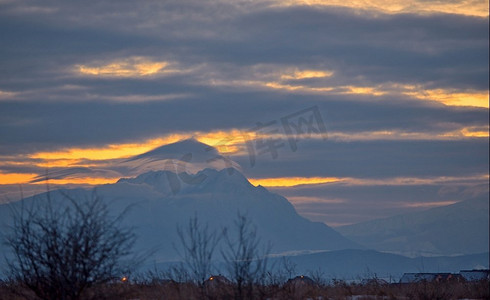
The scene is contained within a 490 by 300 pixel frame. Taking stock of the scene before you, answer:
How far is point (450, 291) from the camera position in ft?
82.4

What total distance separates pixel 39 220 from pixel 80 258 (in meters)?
1.44

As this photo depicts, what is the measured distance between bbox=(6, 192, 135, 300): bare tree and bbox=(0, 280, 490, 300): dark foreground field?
2.27ft

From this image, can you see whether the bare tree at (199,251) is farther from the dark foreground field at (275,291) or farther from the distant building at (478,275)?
the distant building at (478,275)

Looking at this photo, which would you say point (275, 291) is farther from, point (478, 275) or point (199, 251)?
point (478, 275)

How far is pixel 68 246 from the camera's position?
63.1 ft

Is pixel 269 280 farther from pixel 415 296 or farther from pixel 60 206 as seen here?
pixel 60 206

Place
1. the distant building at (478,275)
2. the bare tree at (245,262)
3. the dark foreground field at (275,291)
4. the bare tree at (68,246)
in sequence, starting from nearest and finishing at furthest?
the bare tree at (68,246)
the bare tree at (245,262)
the dark foreground field at (275,291)
the distant building at (478,275)

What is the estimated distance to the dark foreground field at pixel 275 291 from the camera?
21106mm

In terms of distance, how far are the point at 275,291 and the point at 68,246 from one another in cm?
608

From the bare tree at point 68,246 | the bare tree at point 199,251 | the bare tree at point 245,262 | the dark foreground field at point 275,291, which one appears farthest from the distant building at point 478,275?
the bare tree at point 68,246

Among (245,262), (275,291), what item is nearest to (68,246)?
(245,262)

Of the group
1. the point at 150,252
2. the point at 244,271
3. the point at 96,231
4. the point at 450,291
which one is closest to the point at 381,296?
the point at 450,291

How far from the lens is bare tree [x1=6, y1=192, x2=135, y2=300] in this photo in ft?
63.3

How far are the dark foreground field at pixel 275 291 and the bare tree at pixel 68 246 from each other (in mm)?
693
